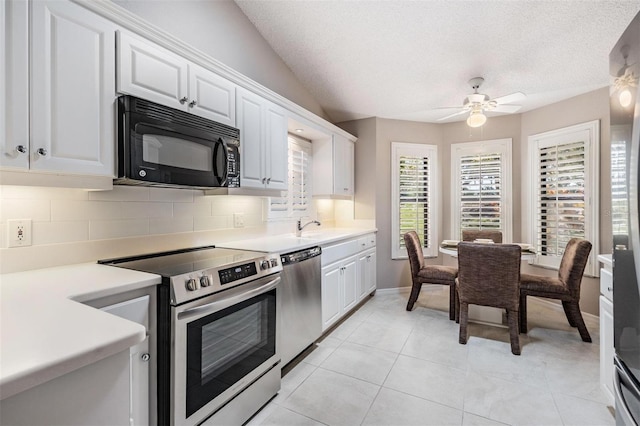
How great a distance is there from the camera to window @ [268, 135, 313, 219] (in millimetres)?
3240

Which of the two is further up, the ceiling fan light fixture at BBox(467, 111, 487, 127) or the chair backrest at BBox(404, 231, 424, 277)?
the ceiling fan light fixture at BBox(467, 111, 487, 127)

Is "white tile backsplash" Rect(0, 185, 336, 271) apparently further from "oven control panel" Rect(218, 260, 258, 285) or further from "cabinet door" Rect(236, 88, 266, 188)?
"oven control panel" Rect(218, 260, 258, 285)

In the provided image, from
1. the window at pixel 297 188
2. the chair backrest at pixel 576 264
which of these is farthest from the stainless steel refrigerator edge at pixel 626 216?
the window at pixel 297 188

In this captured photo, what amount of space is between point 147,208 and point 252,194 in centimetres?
78

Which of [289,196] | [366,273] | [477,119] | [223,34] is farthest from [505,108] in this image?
[223,34]

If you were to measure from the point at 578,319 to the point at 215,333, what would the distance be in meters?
3.19

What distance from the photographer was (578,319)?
9.14ft

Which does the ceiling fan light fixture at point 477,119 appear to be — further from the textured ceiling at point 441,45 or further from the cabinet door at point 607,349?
the cabinet door at point 607,349

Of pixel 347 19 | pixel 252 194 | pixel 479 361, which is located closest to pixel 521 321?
pixel 479 361

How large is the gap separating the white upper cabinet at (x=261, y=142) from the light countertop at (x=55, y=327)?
4.14 feet

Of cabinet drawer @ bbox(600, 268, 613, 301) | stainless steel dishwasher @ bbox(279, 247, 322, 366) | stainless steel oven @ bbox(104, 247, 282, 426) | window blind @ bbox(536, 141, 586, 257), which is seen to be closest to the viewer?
stainless steel oven @ bbox(104, 247, 282, 426)

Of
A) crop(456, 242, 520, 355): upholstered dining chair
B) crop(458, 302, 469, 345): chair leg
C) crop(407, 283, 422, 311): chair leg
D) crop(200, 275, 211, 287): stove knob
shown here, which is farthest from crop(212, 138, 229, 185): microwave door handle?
crop(407, 283, 422, 311): chair leg

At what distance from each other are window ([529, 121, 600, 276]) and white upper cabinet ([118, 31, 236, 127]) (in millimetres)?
3783

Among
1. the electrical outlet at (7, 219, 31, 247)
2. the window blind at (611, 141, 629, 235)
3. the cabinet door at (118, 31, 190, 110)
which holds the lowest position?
the electrical outlet at (7, 219, 31, 247)
